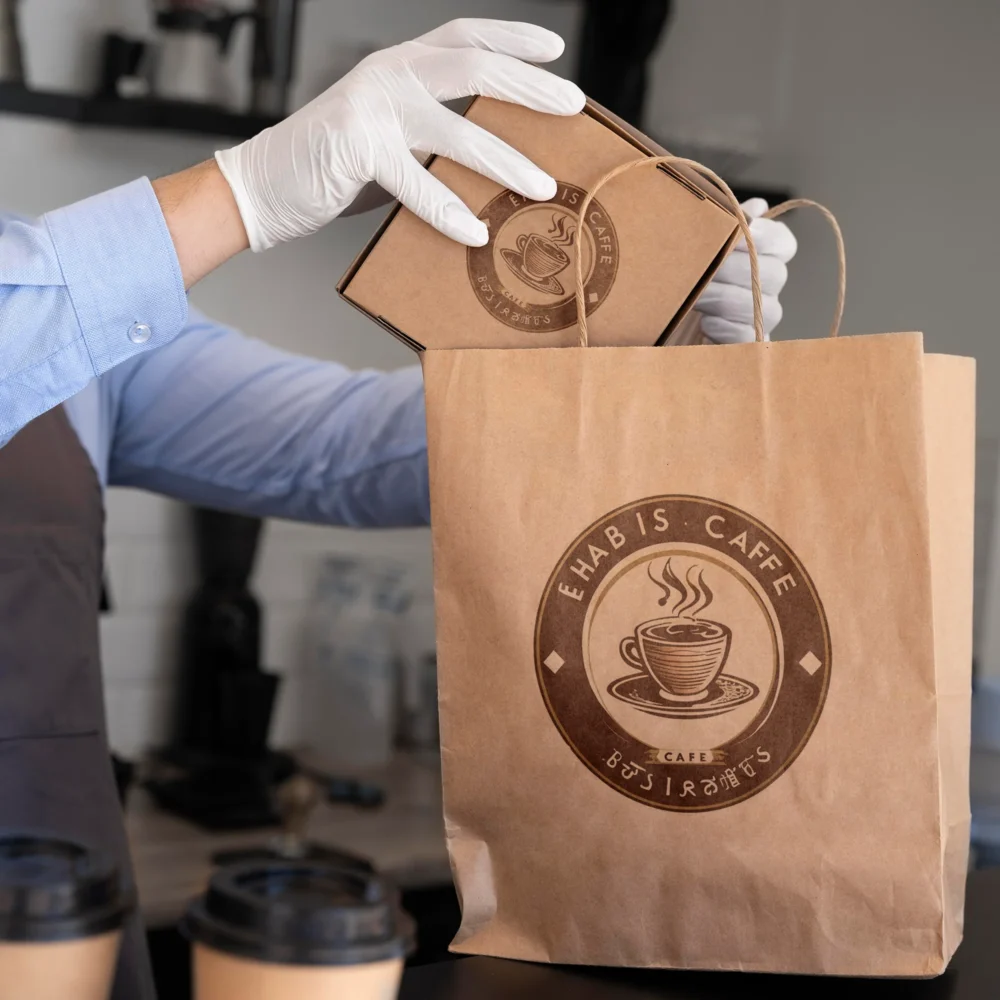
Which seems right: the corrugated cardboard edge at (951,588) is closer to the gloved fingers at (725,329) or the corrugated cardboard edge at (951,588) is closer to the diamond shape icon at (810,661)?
the diamond shape icon at (810,661)

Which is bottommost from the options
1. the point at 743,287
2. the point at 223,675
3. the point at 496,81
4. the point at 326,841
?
the point at 326,841

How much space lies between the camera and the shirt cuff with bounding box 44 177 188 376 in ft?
2.41

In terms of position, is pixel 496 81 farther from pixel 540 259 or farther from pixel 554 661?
pixel 554 661

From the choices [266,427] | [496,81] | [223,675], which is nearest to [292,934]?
[496,81]

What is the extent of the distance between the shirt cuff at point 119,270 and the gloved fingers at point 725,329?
13.9 inches

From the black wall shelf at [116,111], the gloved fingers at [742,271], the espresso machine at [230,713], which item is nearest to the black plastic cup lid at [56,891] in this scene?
the gloved fingers at [742,271]

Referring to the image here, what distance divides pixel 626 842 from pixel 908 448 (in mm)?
246

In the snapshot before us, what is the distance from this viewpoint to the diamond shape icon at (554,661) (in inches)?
25.2

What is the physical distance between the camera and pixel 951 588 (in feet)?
2.18

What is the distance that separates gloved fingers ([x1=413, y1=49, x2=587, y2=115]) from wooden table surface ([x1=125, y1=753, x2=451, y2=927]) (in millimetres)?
1186

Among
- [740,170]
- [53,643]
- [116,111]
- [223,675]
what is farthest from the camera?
[740,170]

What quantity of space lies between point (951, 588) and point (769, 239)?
12.7 inches

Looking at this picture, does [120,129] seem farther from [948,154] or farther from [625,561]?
[625,561]

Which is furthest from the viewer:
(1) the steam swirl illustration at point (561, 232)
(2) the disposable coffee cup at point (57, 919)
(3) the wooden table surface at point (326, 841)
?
(3) the wooden table surface at point (326, 841)
